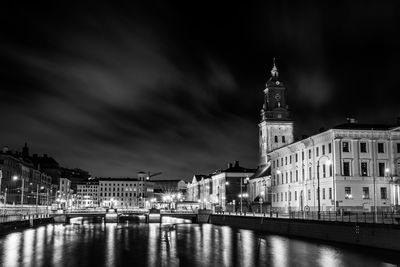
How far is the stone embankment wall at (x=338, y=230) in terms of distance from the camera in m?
45.2

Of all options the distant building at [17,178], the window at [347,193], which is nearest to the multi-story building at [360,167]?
the window at [347,193]

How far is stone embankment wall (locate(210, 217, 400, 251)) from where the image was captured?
1780 inches

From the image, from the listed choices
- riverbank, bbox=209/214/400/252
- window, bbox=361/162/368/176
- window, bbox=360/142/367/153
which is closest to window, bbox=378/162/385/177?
window, bbox=361/162/368/176

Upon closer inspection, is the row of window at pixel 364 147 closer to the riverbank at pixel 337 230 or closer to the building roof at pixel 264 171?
the riverbank at pixel 337 230

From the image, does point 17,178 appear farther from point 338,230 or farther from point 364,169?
point 338,230

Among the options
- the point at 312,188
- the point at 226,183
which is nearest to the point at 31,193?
the point at 226,183

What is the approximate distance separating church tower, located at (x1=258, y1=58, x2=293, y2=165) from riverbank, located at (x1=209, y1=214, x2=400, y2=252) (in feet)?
194

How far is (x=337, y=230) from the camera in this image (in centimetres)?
5403

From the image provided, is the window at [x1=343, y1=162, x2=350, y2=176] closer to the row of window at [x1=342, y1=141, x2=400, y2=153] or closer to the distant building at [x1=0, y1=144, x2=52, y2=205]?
the row of window at [x1=342, y1=141, x2=400, y2=153]

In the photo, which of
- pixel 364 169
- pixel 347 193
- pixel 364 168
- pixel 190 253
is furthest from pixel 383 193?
pixel 190 253

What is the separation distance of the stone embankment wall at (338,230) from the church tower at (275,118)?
59.2 meters

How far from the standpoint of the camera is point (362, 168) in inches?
3248

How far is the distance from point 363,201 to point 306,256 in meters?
36.6

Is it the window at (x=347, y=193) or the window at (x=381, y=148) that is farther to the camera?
the window at (x=381, y=148)
